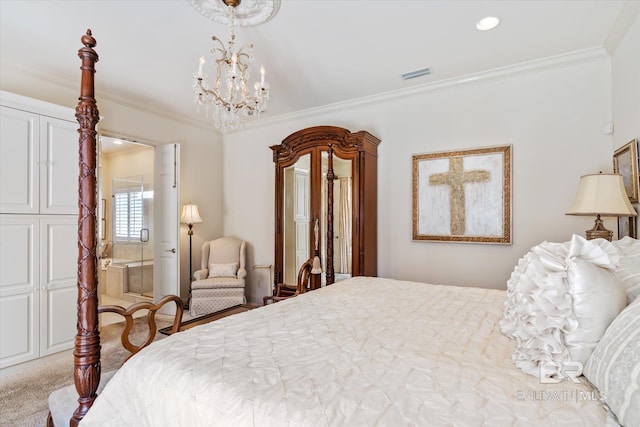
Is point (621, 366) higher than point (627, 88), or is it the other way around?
point (627, 88)

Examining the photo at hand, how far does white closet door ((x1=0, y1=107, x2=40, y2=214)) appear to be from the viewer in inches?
106

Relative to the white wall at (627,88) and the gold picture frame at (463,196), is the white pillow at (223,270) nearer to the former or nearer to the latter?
the gold picture frame at (463,196)

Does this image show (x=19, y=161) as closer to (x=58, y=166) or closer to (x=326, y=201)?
(x=58, y=166)

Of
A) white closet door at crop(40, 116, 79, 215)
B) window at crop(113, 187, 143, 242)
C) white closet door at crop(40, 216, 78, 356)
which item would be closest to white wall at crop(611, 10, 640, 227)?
white closet door at crop(40, 116, 79, 215)

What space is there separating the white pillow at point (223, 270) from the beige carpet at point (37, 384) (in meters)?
1.25

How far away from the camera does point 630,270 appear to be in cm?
114

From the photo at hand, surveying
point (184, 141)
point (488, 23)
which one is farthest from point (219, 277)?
point (488, 23)

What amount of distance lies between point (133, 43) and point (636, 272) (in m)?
3.46

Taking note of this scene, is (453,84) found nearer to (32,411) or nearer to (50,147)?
(50,147)

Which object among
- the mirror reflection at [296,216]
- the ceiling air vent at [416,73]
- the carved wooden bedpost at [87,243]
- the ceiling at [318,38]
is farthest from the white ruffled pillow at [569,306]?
the mirror reflection at [296,216]

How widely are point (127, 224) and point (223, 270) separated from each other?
2.59 metres

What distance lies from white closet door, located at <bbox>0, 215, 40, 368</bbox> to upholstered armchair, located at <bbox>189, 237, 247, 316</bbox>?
5.40 ft

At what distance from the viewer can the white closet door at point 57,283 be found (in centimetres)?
288

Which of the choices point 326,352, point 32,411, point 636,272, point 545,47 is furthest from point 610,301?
point 32,411
